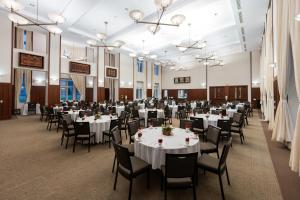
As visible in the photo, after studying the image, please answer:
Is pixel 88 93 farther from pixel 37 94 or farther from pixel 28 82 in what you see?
pixel 28 82

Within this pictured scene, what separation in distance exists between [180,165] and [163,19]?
8574mm

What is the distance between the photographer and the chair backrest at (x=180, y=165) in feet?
7.19

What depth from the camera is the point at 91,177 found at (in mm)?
3248

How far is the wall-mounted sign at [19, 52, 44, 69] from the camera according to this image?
9656 millimetres

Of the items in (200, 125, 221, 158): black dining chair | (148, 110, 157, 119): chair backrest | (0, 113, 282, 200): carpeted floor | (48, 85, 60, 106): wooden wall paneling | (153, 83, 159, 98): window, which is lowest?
(0, 113, 282, 200): carpeted floor

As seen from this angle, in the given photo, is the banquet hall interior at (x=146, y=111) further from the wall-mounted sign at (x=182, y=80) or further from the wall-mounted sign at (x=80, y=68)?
the wall-mounted sign at (x=182, y=80)

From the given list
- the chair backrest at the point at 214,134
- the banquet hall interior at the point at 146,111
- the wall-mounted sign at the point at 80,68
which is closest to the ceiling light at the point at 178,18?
the banquet hall interior at the point at 146,111

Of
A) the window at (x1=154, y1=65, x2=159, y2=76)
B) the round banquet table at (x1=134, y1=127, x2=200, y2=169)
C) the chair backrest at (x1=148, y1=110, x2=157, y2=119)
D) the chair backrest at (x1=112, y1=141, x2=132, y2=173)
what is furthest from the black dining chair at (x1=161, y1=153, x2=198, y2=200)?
the window at (x1=154, y1=65, x2=159, y2=76)

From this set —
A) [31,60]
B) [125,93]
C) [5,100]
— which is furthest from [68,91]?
[5,100]

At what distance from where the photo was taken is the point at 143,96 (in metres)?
18.7

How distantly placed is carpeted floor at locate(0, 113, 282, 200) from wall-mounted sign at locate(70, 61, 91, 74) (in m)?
8.21

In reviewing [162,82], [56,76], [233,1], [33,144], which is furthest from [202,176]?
[162,82]

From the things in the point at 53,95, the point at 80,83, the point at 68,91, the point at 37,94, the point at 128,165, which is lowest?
the point at 128,165

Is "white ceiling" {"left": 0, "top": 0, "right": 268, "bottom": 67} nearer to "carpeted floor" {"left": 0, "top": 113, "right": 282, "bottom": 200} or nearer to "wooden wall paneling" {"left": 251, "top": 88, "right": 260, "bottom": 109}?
"wooden wall paneling" {"left": 251, "top": 88, "right": 260, "bottom": 109}
